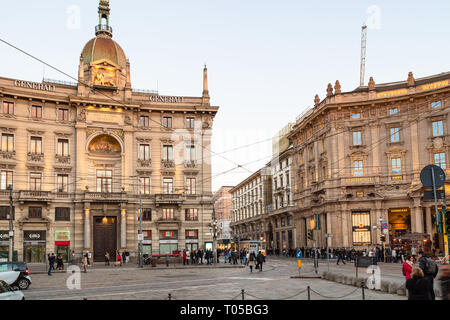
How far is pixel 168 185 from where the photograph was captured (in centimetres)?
5316

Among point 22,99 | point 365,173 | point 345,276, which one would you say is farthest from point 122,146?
point 345,276

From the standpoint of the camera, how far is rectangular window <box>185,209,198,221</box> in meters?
53.5

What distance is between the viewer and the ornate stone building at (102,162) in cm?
4772

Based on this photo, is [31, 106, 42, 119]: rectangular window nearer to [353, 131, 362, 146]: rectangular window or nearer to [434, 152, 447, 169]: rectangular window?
[353, 131, 362, 146]: rectangular window

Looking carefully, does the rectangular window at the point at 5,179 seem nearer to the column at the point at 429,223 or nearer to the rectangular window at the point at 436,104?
the column at the point at 429,223

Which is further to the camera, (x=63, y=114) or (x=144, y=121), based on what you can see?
(x=144, y=121)

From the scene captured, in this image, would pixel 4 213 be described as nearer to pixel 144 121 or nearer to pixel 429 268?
pixel 144 121

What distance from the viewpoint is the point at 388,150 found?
56500 mm

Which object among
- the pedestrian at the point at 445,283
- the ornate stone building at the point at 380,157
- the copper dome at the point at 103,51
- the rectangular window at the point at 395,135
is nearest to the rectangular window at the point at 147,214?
the copper dome at the point at 103,51

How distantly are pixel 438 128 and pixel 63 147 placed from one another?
40146mm

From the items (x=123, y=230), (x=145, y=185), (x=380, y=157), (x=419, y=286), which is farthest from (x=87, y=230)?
(x=419, y=286)

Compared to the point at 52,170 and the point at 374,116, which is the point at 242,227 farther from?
the point at 52,170

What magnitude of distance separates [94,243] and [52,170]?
8562mm
